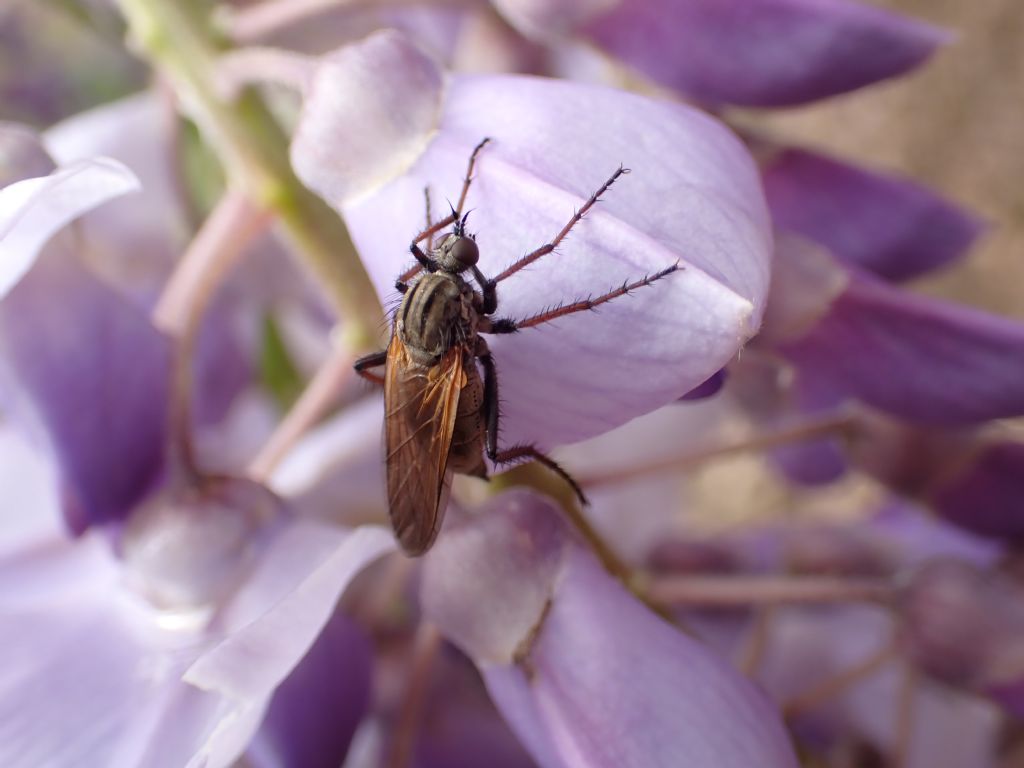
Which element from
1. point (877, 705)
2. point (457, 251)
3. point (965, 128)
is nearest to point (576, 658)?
point (457, 251)

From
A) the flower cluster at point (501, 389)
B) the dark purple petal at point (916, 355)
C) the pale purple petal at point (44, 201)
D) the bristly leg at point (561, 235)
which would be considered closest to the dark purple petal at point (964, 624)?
the flower cluster at point (501, 389)

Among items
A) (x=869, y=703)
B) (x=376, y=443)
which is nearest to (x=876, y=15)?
(x=376, y=443)

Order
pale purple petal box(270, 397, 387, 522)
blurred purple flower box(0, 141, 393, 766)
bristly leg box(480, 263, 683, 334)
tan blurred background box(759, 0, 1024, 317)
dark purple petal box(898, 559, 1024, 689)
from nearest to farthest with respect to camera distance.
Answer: bristly leg box(480, 263, 683, 334) < blurred purple flower box(0, 141, 393, 766) < dark purple petal box(898, 559, 1024, 689) < pale purple petal box(270, 397, 387, 522) < tan blurred background box(759, 0, 1024, 317)

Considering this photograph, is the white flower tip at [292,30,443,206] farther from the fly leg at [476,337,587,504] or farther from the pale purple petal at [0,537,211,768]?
the pale purple petal at [0,537,211,768]

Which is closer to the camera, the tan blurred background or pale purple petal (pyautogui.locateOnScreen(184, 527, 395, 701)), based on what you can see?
pale purple petal (pyautogui.locateOnScreen(184, 527, 395, 701))

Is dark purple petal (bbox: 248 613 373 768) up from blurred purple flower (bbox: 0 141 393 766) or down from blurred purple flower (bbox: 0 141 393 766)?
down

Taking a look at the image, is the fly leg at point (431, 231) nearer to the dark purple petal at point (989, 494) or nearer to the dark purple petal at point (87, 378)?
the dark purple petal at point (87, 378)

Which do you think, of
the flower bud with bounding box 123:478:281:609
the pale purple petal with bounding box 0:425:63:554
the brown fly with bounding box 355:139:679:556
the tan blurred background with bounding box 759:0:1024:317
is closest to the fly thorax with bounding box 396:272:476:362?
the brown fly with bounding box 355:139:679:556

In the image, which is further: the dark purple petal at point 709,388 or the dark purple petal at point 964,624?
the dark purple petal at point 964,624
